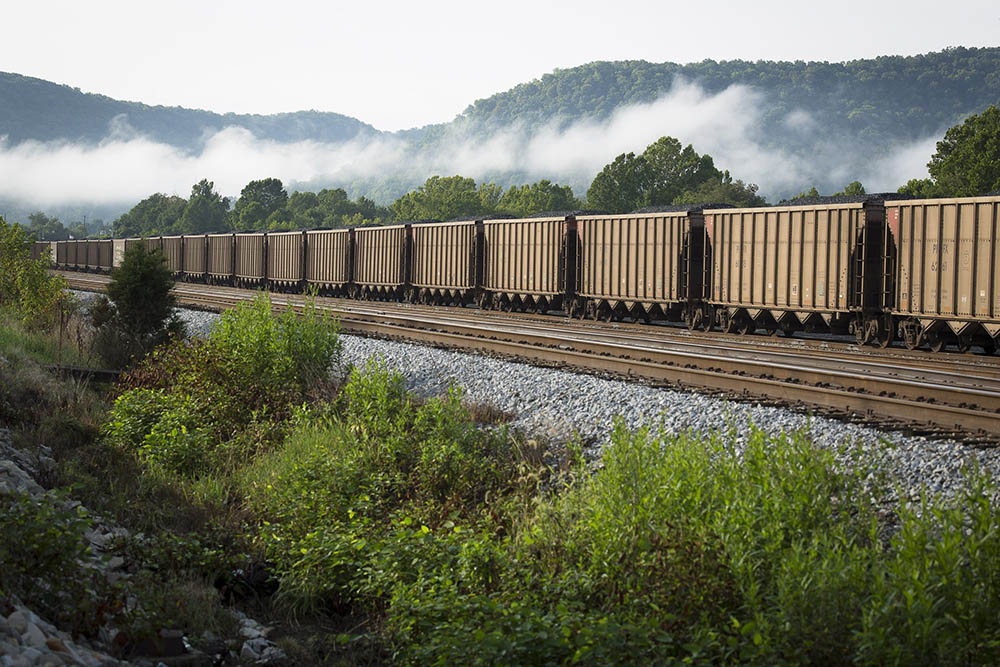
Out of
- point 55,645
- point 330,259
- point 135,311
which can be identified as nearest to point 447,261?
point 330,259

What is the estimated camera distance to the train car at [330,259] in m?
37.9

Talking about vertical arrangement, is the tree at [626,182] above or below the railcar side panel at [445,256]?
above

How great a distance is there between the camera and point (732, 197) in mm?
99188

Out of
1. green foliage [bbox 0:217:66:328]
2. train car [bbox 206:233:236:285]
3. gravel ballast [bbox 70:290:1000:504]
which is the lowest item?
gravel ballast [bbox 70:290:1000:504]

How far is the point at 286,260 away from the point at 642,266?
24.7 metres

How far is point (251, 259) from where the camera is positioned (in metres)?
46.6

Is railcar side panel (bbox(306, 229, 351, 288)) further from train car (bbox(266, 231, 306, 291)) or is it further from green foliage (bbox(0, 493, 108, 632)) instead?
green foliage (bbox(0, 493, 108, 632))

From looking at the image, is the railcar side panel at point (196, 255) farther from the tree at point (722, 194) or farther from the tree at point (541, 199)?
the tree at point (541, 199)

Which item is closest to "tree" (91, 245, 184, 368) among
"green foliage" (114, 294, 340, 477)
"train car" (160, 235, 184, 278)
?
"green foliage" (114, 294, 340, 477)

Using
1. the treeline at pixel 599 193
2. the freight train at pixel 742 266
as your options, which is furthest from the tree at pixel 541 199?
the freight train at pixel 742 266

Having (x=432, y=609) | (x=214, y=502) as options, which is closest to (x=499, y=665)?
(x=432, y=609)

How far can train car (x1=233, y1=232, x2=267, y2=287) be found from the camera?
149ft

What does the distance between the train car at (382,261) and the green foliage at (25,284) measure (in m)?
13.6

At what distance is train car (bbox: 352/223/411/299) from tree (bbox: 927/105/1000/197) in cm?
5490
